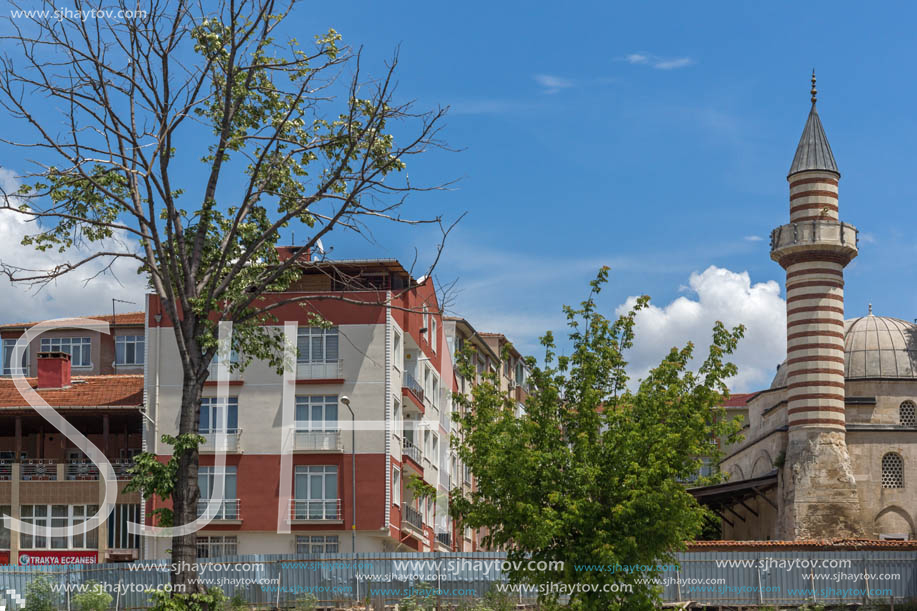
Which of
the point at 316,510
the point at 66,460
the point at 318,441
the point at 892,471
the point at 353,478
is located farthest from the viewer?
the point at 892,471

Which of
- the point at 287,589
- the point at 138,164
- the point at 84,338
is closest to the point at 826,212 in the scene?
the point at 287,589

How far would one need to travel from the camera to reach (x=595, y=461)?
82.8 feet

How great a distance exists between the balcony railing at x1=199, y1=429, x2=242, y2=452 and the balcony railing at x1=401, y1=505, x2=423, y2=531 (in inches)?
281

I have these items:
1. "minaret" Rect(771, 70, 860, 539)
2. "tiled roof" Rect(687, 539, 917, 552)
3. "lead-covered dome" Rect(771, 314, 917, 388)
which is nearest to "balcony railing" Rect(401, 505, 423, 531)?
"tiled roof" Rect(687, 539, 917, 552)

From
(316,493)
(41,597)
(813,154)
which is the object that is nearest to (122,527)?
(316,493)

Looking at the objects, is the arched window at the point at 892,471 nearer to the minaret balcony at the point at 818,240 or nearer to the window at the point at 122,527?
the minaret balcony at the point at 818,240

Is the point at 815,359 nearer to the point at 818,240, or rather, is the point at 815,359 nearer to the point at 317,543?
the point at 818,240

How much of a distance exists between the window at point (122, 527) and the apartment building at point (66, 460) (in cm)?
4

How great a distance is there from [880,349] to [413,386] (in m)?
23.0

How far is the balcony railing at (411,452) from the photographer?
48.6m

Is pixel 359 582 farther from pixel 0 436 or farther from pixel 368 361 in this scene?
pixel 0 436

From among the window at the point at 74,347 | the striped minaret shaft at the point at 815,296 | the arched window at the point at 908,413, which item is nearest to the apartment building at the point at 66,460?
the window at the point at 74,347

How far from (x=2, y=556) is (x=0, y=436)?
20.4ft

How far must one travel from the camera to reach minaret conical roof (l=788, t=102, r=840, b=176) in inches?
2057
